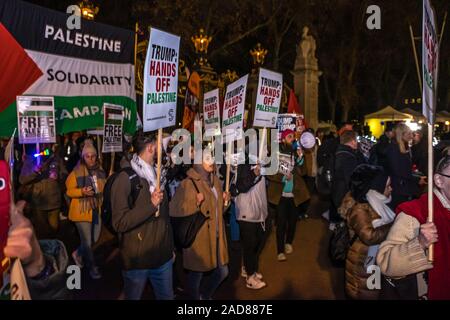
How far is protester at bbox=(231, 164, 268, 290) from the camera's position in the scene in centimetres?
628

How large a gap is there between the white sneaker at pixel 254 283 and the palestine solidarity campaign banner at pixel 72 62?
109 inches

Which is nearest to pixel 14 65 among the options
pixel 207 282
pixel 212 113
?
pixel 207 282

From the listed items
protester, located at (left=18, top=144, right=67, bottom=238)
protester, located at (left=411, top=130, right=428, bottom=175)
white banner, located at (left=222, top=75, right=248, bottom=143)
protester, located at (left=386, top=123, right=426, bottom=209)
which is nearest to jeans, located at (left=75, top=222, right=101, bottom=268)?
protester, located at (left=18, top=144, right=67, bottom=238)

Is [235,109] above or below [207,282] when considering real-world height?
above

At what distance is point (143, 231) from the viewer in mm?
4270

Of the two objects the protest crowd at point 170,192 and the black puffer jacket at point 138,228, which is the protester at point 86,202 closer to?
the protest crowd at point 170,192

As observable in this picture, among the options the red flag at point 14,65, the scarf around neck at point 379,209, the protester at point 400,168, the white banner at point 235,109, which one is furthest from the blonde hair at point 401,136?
the red flag at point 14,65

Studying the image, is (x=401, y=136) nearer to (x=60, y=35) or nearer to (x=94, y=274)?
(x=94, y=274)

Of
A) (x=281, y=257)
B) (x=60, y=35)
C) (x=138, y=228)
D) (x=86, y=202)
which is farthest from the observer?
(x=281, y=257)

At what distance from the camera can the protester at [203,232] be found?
16.5ft

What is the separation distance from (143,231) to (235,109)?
3198 millimetres

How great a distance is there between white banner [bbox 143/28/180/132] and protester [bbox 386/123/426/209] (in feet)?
14.0

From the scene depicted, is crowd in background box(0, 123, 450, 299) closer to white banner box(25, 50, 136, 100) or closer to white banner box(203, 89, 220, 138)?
white banner box(203, 89, 220, 138)
